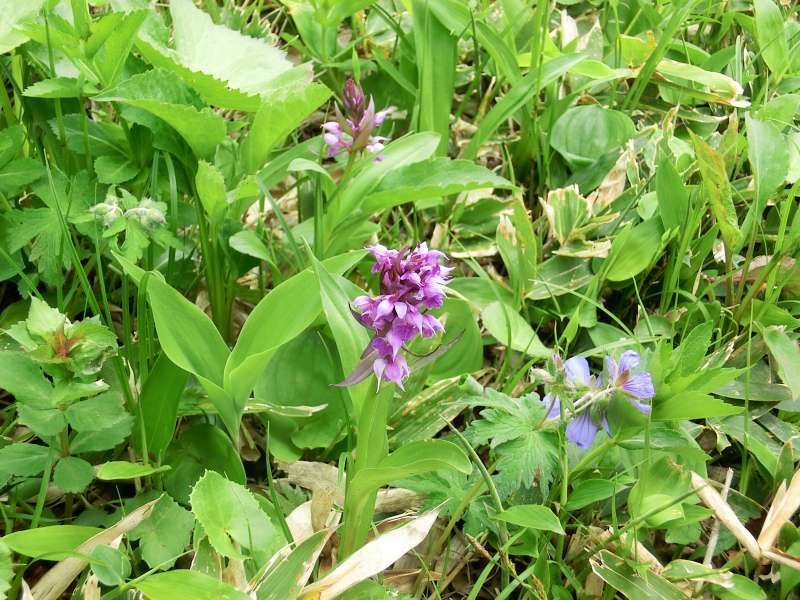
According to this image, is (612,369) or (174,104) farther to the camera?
(174,104)

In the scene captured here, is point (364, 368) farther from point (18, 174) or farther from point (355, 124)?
point (18, 174)

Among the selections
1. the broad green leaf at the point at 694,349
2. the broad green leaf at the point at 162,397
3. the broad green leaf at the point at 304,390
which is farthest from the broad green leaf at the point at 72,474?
the broad green leaf at the point at 694,349

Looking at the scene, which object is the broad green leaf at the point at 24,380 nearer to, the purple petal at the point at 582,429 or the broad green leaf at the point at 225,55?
the broad green leaf at the point at 225,55

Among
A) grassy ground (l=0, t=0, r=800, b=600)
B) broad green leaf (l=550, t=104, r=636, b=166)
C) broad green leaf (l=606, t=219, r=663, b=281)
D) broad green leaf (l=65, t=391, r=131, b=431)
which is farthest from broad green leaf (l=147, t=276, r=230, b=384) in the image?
broad green leaf (l=550, t=104, r=636, b=166)

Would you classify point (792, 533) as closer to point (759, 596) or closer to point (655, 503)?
point (759, 596)

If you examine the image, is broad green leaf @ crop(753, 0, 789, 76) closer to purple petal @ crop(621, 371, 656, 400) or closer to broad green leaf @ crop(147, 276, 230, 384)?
purple petal @ crop(621, 371, 656, 400)

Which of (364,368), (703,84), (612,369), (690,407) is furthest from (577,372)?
(703,84)

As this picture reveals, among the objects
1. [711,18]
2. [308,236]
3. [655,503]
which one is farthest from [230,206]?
[711,18]
